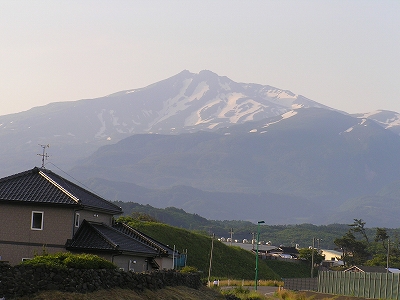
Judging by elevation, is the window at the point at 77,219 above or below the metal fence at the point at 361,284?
above

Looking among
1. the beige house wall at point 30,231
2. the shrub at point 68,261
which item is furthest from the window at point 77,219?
the shrub at point 68,261

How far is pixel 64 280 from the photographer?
20922 millimetres

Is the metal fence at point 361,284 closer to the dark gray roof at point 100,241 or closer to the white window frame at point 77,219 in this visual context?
the dark gray roof at point 100,241

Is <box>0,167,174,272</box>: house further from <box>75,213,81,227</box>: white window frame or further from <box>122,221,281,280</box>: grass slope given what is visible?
<box>122,221,281,280</box>: grass slope

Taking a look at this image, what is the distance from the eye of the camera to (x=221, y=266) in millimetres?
72812

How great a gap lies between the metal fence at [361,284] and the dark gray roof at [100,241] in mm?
19295

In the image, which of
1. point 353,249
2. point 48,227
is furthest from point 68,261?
point 353,249

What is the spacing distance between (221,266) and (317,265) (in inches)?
1335

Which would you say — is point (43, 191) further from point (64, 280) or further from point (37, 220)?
point (64, 280)

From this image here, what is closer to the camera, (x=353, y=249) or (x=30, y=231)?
(x=30, y=231)

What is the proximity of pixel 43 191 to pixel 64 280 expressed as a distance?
37.7 feet

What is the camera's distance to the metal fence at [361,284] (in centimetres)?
4709

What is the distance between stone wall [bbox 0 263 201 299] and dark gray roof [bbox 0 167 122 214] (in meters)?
7.14

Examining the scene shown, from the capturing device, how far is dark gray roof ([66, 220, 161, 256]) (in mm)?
30797
